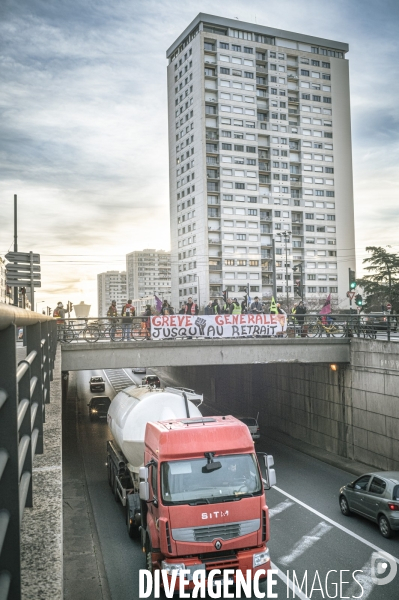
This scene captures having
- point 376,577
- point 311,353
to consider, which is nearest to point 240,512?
point 376,577

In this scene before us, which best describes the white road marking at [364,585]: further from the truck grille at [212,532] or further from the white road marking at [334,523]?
the truck grille at [212,532]

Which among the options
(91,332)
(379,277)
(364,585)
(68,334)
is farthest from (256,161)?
(364,585)

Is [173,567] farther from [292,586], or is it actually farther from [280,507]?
[280,507]

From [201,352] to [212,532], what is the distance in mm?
16022

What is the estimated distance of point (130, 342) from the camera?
25812 mm

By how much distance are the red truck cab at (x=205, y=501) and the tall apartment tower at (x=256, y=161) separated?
309 feet

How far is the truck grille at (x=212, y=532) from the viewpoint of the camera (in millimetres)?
10484

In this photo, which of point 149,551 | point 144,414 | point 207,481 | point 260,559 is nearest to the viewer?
point 260,559

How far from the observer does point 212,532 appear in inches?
A: 416

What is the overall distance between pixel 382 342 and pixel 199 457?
1416cm

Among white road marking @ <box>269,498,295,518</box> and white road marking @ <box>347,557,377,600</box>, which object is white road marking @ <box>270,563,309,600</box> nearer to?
white road marking @ <box>347,557,377,600</box>

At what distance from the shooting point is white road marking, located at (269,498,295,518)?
59.4 ft

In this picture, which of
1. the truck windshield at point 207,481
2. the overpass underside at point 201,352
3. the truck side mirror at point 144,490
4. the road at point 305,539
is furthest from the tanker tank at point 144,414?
the overpass underside at point 201,352

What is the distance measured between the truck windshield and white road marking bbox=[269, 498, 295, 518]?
765cm
